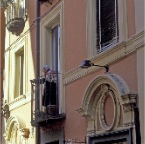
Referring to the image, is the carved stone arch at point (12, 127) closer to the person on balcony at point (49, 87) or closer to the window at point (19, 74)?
the window at point (19, 74)

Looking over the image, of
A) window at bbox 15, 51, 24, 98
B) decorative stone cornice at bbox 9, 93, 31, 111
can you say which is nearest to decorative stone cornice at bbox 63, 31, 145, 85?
decorative stone cornice at bbox 9, 93, 31, 111

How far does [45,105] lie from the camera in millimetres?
13625

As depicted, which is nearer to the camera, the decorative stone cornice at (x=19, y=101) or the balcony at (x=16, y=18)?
the decorative stone cornice at (x=19, y=101)

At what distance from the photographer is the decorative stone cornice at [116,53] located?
9.89 meters

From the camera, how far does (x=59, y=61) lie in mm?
14312

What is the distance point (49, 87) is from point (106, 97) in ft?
10.9

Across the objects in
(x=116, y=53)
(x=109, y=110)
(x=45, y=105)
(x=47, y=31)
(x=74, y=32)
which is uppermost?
(x=47, y=31)

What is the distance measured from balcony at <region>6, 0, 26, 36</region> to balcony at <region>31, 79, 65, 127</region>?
3.00 m

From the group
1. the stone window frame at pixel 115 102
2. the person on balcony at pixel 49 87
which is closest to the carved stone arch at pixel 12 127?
the person on balcony at pixel 49 87

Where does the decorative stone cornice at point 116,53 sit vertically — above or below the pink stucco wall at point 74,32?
below

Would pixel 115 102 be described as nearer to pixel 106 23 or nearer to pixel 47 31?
pixel 106 23

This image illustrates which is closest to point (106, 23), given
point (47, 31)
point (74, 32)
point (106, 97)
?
point (74, 32)

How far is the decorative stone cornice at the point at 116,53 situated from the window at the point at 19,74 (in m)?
5.53

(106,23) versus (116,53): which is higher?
(106,23)
